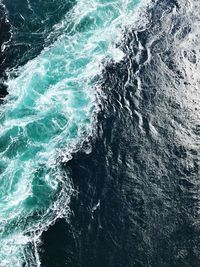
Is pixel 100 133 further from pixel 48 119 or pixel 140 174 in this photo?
pixel 140 174

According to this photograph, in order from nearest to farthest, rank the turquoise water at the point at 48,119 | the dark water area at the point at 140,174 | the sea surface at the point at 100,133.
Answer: the dark water area at the point at 140,174, the sea surface at the point at 100,133, the turquoise water at the point at 48,119

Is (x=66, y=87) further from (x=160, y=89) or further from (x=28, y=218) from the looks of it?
(x=28, y=218)

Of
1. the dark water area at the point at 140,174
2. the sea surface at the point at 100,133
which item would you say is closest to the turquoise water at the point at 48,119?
the sea surface at the point at 100,133

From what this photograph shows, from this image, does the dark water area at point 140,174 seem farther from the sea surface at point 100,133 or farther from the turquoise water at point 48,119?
the turquoise water at point 48,119

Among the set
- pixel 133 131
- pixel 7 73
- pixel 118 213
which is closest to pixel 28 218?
pixel 118 213

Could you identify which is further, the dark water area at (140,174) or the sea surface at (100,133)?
the sea surface at (100,133)

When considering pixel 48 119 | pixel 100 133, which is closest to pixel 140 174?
pixel 100 133
